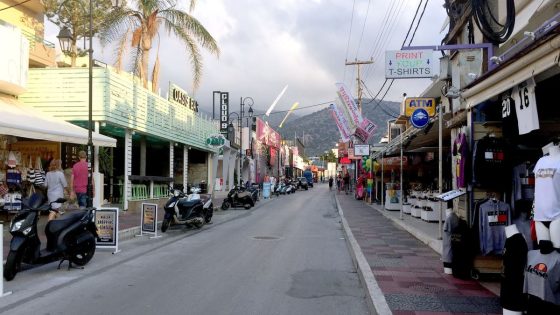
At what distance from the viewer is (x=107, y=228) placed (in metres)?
10.8

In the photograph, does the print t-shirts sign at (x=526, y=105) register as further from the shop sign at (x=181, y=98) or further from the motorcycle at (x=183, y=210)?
the shop sign at (x=181, y=98)

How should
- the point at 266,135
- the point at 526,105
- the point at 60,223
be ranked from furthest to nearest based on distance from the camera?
the point at 266,135
the point at 60,223
the point at 526,105

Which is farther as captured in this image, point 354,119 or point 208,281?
point 354,119

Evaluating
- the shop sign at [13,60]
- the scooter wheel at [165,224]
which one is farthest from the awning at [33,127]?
the scooter wheel at [165,224]

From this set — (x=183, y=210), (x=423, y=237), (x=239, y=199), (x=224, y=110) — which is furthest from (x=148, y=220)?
(x=224, y=110)

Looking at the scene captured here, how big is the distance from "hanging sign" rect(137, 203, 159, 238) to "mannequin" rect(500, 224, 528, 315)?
1009cm

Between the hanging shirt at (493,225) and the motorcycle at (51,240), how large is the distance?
6.51m

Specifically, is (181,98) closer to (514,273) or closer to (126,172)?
(126,172)

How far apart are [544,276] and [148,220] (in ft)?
35.8

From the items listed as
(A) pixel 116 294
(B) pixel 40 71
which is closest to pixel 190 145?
(B) pixel 40 71

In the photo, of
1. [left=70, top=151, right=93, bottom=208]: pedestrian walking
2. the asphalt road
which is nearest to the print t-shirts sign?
the asphalt road

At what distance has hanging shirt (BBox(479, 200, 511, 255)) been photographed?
23.6 ft

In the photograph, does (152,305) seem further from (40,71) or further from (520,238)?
(40,71)

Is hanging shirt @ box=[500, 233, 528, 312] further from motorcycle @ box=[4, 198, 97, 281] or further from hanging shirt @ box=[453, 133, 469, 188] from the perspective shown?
motorcycle @ box=[4, 198, 97, 281]
